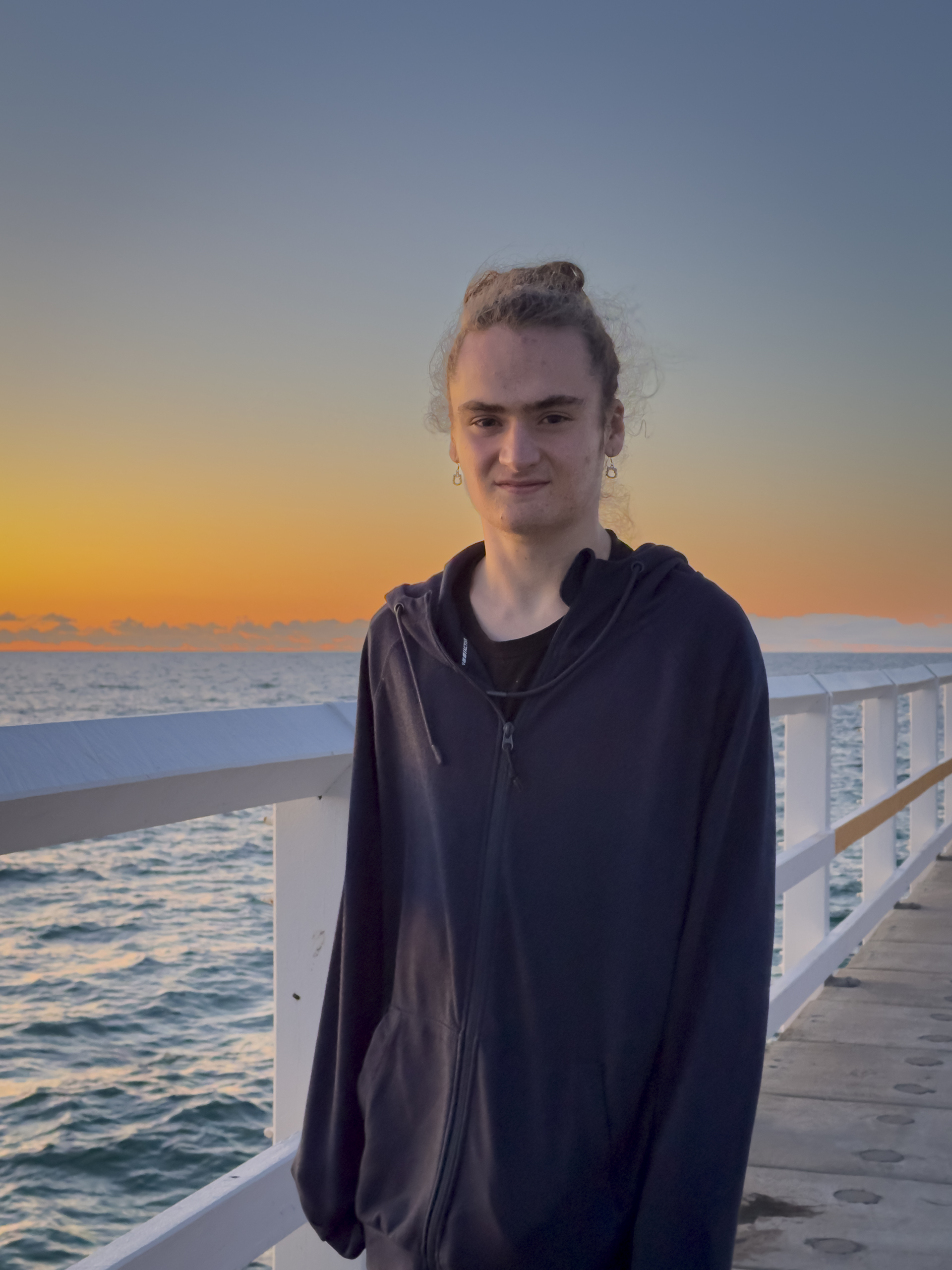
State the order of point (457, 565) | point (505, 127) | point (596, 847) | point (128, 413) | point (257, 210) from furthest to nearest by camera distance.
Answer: point (128, 413)
point (257, 210)
point (505, 127)
point (457, 565)
point (596, 847)

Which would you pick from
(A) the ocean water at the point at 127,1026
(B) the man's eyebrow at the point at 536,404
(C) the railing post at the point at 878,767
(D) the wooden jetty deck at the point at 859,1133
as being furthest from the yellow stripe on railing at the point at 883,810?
(B) the man's eyebrow at the point at 536,404

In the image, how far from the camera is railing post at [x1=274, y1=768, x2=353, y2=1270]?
1818 millimetres

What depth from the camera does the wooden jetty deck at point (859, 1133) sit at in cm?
253

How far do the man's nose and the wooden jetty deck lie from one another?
1944 millimetres

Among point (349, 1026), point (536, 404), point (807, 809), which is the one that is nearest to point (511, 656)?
point (536, 404)

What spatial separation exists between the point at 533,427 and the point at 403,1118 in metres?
0.87

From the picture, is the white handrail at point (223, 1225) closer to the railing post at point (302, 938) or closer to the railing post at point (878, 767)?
the railing post at point (302, 938)

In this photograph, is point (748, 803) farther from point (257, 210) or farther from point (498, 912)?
point (257, 210)

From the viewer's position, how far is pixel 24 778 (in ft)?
3.94

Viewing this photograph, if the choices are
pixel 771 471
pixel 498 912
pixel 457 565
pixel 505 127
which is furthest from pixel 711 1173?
pixel 771 471

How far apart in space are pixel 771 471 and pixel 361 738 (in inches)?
1389

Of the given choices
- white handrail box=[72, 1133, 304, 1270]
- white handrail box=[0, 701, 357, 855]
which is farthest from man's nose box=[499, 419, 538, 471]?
white handrail box=[72, 1133, 304, 1270]

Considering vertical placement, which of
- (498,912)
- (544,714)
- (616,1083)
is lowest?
(616,1083)

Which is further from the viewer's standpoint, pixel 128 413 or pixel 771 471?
pixel 128 413
